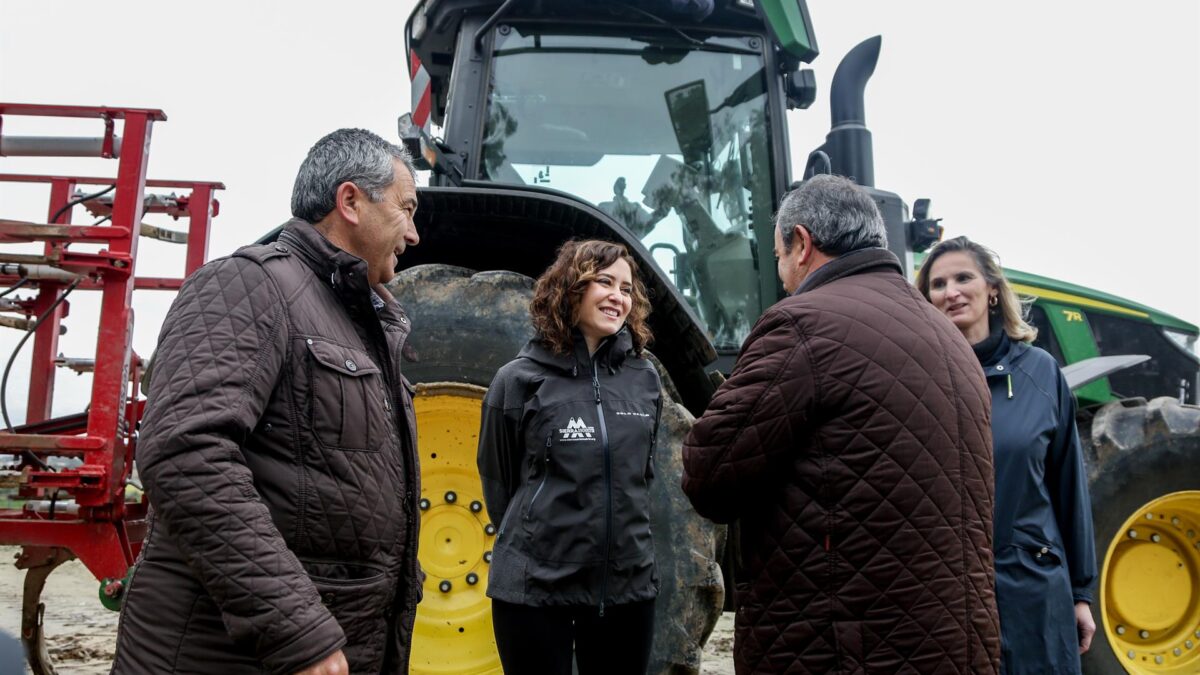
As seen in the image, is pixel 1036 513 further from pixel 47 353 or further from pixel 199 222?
pixel 47 353

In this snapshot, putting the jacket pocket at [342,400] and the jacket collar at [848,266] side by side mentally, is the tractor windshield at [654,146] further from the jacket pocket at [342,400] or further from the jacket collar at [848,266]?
the jacket pocket at [342,400]

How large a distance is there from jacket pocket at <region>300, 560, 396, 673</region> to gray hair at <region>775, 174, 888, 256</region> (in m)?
1.11

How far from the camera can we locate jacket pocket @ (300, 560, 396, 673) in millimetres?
1547

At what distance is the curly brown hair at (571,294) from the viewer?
2.46 meters

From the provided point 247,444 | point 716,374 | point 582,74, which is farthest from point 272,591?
point 582,74

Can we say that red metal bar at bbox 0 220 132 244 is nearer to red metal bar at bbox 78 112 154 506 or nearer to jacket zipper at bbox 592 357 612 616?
red metal bar at bbox 78 112 154 506

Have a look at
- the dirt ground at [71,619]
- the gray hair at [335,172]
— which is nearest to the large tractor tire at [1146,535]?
the gray hair at [335,172]

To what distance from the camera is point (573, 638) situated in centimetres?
229

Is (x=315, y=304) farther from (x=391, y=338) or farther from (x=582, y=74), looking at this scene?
(x=582, y=74)

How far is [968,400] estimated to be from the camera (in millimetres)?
1803

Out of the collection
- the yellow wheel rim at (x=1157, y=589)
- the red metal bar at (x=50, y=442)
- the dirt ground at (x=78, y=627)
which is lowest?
the dirt ground at (x=78, y=627)

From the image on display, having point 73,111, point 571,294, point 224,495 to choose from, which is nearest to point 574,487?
point 571,294

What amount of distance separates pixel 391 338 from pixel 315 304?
8.6 inches

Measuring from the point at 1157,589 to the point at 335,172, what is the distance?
3.79 metres
